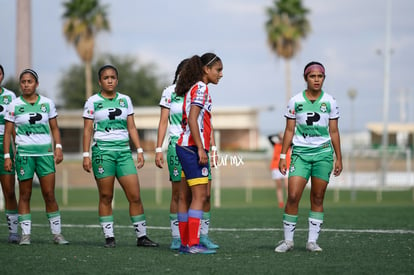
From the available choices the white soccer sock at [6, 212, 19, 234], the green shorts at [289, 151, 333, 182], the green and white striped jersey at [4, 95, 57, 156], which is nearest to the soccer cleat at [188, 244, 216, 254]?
the green shorts at [289, 151, 333, 182]

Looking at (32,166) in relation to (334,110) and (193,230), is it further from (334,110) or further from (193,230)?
(334,110)

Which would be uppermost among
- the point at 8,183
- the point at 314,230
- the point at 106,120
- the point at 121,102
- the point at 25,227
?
the point at 121,102

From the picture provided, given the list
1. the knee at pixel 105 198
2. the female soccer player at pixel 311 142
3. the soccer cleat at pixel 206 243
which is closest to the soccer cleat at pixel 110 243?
the knee at pixel 105 198

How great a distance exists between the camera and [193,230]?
976cm

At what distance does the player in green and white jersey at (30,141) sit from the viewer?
10961 millimetres

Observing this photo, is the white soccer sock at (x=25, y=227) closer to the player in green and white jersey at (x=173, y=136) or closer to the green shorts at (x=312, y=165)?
the player in green and white jersey at (x=173, y=136)

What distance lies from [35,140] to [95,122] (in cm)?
99

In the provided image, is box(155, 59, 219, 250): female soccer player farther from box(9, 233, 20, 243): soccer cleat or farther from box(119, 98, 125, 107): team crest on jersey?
box(9, 233, 20, 243): soccer cleat

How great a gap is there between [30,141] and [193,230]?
2.81m

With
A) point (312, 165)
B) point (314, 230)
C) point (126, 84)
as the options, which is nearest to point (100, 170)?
point (312, 165)

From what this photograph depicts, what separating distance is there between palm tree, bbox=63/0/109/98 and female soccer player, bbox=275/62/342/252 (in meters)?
48.7

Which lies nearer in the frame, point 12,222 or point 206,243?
point 206,243

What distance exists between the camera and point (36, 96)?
11.1 metres

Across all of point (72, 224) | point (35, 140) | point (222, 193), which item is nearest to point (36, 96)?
point (35, 140)
